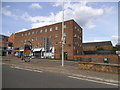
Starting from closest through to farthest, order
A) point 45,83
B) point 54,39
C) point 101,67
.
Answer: point 45,83 → point 101,67 → point 54,39

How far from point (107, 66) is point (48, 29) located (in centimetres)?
3319

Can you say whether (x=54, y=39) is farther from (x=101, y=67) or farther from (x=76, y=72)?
(x=76, y=72)

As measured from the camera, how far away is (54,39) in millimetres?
38125

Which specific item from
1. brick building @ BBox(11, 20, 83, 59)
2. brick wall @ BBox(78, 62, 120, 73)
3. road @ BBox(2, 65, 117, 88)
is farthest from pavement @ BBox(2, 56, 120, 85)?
brick building @ BBox(11, 20, 83, 59)

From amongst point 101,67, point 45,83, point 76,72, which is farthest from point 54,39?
point 45,83

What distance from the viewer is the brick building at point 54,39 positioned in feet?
111

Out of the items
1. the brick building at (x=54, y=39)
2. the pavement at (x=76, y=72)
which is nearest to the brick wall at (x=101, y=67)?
the pavement at (x=76, y=72)

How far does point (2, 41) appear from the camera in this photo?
66.1 metres

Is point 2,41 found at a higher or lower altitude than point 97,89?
higher

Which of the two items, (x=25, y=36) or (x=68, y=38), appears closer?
(x=68, y=38)

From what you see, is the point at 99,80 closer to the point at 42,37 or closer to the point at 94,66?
the point at 94,66

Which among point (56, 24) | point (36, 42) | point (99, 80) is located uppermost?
point (56, 24)

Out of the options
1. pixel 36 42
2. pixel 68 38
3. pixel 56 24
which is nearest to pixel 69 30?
pixel 68 38

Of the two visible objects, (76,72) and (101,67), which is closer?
(76,72)
